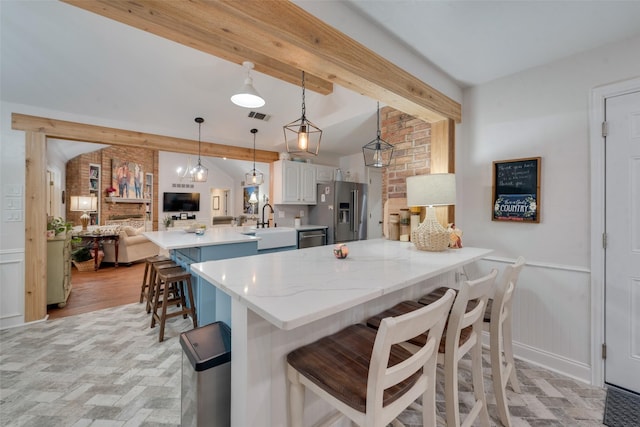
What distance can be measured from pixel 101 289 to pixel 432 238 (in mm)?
5091

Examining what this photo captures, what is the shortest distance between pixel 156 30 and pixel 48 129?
204 centimetres

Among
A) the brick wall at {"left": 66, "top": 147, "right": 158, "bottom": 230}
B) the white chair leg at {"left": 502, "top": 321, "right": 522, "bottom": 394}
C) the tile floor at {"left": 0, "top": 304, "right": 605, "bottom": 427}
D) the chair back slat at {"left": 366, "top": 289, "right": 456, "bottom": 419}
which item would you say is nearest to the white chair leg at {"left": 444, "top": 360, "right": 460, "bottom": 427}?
the chair back slat at {"left": 366, "top": 289, "right": 456, "bottom": 419}

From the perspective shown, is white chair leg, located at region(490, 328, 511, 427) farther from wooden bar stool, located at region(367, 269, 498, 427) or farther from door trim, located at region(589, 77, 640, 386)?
door trim, located at region(589, 77, 640, 386)

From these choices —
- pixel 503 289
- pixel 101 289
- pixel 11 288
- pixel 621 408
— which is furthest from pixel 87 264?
pixel 621 408

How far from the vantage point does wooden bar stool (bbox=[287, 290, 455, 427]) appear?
2.78ft

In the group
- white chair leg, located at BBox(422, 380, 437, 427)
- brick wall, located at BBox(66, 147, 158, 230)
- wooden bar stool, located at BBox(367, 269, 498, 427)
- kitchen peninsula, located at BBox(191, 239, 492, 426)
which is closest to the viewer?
kitchen peninsula, located at BBox(191, 239, 492, 426)

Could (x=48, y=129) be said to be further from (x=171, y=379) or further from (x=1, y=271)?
(x=171, y=379)

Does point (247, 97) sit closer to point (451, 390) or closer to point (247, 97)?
point (247, 97)

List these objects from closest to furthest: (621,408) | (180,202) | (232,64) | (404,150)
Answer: (621,408) → (404,150) → (232,64) → (180,202)

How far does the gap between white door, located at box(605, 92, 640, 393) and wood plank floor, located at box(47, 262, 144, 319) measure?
202 inches

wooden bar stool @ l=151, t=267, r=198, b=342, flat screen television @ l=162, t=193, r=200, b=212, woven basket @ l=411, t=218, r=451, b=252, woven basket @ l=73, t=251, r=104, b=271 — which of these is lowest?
woven basket @ l=73, t=251, r=104, b=271

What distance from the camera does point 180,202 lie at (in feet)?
30.3

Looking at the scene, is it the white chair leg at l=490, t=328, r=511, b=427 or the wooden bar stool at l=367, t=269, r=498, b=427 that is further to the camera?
the white chair leg at l=490, t=328, r=511, b=427

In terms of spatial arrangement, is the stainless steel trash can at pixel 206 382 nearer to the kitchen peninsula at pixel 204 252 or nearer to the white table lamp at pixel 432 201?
the kitchen peninsula at pixel 204 252
